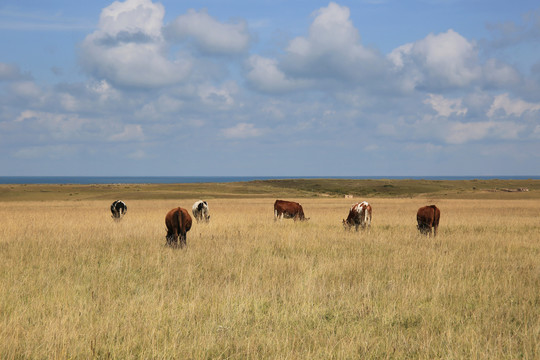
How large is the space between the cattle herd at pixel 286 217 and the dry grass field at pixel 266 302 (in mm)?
844

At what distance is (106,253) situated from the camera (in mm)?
12664

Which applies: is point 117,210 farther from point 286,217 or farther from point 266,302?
point 266,302

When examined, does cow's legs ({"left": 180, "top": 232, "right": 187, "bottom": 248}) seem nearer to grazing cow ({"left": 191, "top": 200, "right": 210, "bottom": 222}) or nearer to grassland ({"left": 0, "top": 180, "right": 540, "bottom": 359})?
grassland ({"left": 0, "top": 180, "right": 540, "bottom": 359})

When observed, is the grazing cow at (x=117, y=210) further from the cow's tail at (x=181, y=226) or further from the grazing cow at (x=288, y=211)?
the cow's tail at (x=181, y=226)

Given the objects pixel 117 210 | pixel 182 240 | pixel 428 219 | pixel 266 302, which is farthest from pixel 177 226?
pixel 117 210

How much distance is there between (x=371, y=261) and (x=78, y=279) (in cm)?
722

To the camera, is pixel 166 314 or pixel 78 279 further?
pixel 78 279

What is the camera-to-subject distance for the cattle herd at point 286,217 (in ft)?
47.5

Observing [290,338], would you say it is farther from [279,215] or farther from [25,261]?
[279,215]

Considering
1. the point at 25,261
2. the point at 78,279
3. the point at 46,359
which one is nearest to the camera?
the point at 46,359

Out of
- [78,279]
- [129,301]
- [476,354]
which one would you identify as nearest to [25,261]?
[78,279]

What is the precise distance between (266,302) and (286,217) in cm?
1822

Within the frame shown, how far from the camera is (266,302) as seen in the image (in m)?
7.62

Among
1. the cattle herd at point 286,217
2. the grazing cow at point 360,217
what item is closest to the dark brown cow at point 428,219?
the cattle herd at point 286,217
